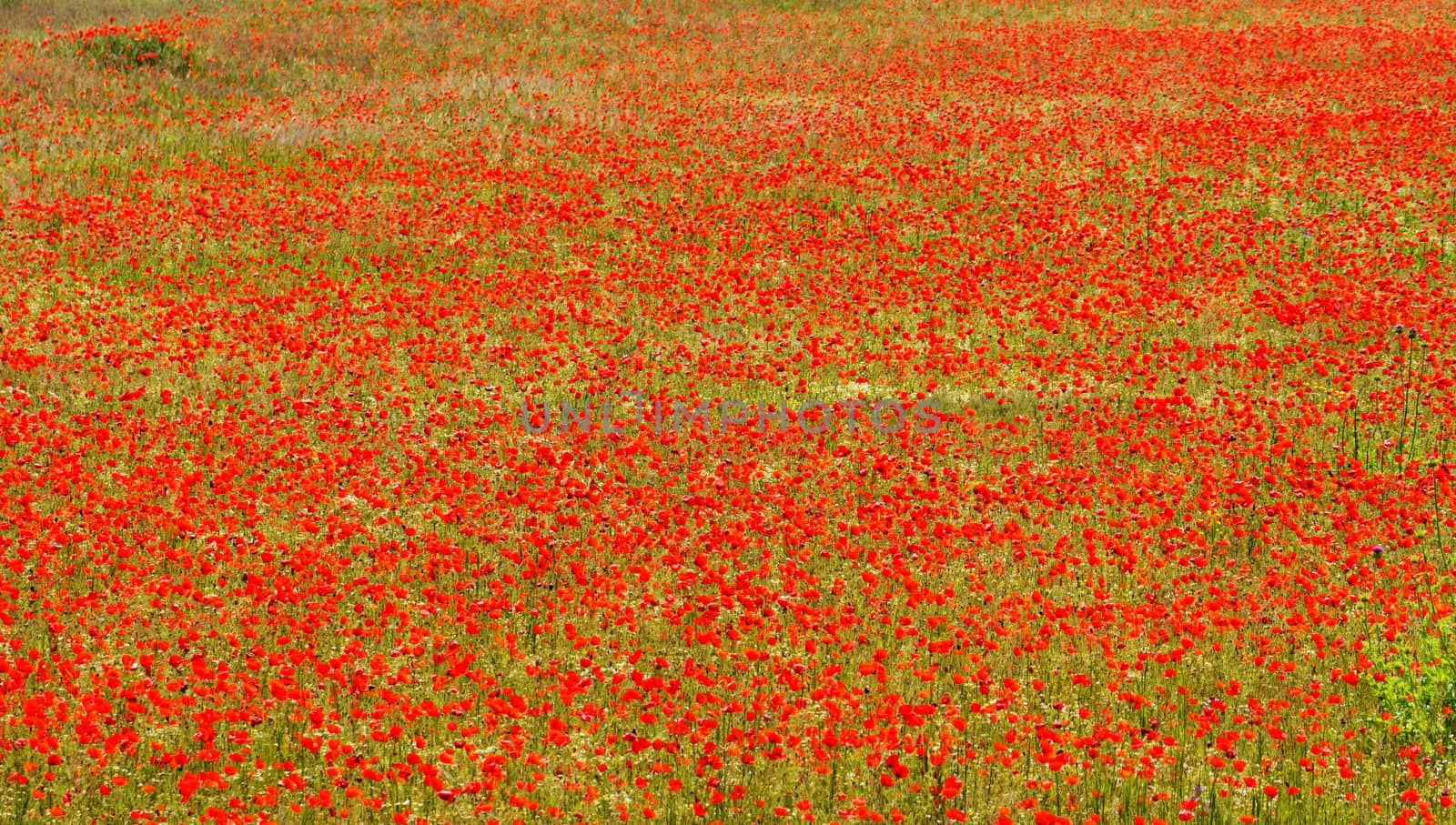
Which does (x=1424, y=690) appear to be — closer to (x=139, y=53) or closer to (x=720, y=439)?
(x=720, y=439)

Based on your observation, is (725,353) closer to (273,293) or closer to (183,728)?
(273,293)

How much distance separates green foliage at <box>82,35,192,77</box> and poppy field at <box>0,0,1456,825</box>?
19cm

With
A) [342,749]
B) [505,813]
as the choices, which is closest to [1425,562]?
[505,813]

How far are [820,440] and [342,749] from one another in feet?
22.5

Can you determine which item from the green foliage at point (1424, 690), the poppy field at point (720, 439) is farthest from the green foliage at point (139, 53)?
the green foliage at point (1424, 690)

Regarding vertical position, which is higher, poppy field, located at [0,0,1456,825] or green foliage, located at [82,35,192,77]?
green foliage, located at [82,35,192,77]

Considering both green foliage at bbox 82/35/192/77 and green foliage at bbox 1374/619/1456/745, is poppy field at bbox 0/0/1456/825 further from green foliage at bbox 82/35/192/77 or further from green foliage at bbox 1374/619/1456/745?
green foliage at bbox 82/35/192/77

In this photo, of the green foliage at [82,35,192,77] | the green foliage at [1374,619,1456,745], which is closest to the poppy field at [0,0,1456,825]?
the green foliage at [1374,619,1456,745]

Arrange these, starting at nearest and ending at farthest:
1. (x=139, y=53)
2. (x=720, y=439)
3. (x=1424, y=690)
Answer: (x=1424, y=690)
(x=720, y=439)
(x=139, y=53)

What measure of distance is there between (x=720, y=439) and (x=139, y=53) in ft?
67.1

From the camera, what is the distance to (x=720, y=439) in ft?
43.3

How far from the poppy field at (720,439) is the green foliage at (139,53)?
0.19m

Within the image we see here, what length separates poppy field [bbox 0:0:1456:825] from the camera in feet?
25.1

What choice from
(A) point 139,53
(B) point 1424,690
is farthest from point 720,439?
(A) point 139,53
